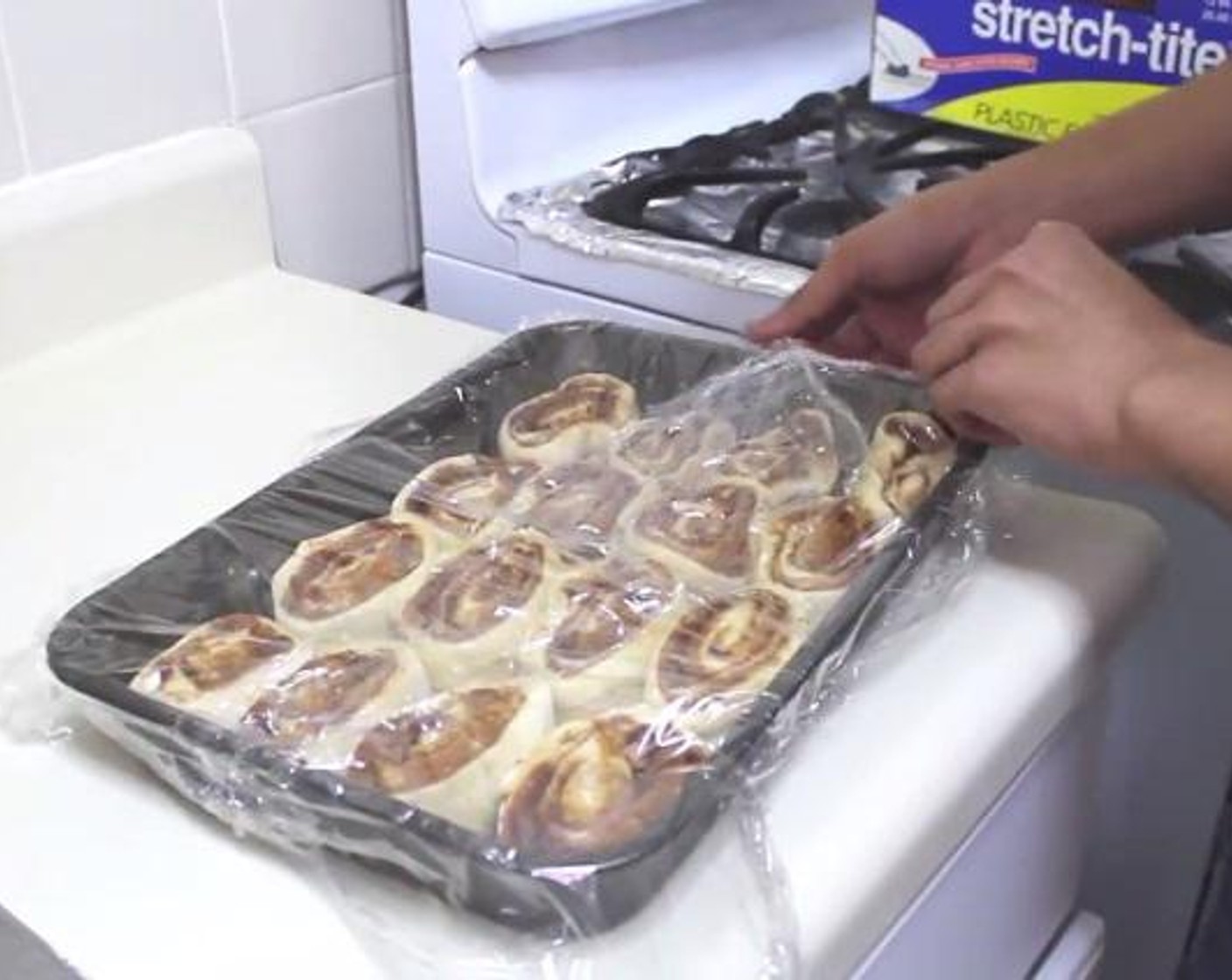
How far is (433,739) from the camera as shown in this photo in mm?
503

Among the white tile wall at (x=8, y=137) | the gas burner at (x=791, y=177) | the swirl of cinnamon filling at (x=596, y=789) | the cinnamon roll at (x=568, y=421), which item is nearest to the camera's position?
the swirl of cinnamon filling at (x=596, y=789)

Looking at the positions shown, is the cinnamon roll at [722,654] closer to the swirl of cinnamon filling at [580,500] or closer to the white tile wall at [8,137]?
the swirl of cinnamon filling at [580,500]

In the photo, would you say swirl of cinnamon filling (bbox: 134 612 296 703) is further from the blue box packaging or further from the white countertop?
the blue box packaging

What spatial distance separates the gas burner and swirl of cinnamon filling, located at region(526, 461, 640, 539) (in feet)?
0.81

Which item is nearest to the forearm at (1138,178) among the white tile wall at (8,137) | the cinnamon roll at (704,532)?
the cinnamon roll at (704,532)

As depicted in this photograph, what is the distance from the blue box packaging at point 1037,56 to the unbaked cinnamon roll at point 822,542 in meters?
0.40

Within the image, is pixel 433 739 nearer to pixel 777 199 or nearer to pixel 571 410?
pixel 571 410

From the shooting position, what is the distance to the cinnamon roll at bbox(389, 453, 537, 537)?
62 centimetres

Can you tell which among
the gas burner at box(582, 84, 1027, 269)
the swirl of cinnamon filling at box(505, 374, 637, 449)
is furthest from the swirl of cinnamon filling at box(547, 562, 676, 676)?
the gas burner at box(582, 84, 1027, 269)

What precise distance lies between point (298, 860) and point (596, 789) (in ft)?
0.32

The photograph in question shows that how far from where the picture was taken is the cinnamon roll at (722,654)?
1.69 feet

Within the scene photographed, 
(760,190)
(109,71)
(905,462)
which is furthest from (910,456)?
(109,71)

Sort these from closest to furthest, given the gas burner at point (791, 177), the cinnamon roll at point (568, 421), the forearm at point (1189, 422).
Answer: the forearm at point (1189, 422) → the cinnamon roll at point (568, 421) → the gas burner at point (791, 177)

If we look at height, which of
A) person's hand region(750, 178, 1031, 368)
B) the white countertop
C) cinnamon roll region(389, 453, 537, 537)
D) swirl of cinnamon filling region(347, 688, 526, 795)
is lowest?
the white countertop
